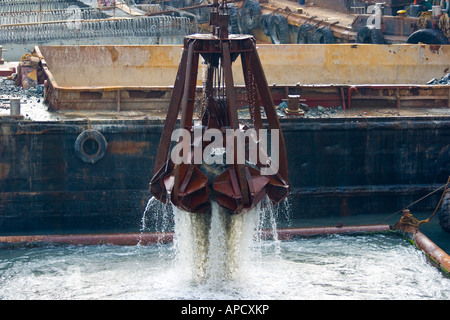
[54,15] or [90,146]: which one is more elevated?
[54,15]

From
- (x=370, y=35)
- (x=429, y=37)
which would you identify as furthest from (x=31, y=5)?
(x=429, y=37)

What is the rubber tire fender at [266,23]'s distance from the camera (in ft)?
121

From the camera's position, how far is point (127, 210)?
64.3ft

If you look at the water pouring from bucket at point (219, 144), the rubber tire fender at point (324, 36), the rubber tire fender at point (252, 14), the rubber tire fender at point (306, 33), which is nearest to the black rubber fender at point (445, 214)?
the water pouring from bucket at point (219, 144)

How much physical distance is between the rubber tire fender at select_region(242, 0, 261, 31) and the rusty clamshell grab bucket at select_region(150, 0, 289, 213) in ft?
79.0

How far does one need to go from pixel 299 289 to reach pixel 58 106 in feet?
27.5

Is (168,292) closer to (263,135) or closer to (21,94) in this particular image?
(263,135)

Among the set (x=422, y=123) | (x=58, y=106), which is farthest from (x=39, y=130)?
(x=422, y=123)

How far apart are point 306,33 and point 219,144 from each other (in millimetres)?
21339

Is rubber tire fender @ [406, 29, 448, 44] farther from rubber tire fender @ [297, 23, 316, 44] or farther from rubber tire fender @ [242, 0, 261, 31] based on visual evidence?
rubber tire fender @ [242, 0, 261, 31]

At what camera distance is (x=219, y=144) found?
1389 cm

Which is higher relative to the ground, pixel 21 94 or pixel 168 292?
pixel 21 94

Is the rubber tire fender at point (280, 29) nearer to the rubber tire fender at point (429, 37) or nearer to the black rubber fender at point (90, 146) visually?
the rubber tire fender at point (429, 37)

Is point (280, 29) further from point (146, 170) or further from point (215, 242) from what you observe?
point (215, 242)
